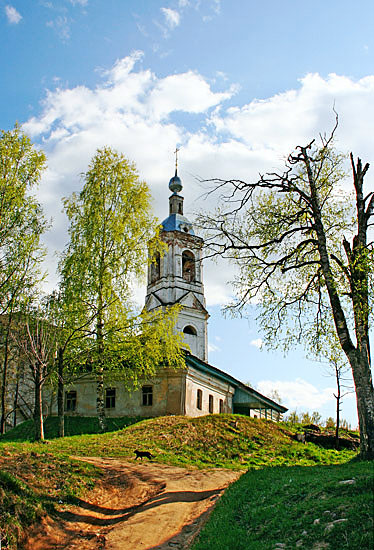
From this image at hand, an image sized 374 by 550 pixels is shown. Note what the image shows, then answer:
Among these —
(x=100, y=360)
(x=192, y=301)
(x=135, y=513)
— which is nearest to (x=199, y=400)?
(x=100, y=360)

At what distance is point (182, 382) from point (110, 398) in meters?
4.49

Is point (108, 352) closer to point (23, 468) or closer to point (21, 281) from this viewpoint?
point (21, 281)

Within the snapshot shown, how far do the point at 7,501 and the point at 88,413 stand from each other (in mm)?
18252

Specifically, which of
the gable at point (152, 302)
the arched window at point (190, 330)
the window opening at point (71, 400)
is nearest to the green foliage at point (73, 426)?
the window opening at point (71, 400)

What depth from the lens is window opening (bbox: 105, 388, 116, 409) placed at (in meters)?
26.9

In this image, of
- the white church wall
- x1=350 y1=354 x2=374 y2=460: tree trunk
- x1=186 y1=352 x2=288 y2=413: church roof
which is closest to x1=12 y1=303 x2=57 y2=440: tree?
the white church wall

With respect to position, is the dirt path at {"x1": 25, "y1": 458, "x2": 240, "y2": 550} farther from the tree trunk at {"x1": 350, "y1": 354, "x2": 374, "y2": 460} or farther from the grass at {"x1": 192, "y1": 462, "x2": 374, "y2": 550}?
the tree trunk at {"x1": 350, "y1": 354, "x2": 374, "y2": 460}

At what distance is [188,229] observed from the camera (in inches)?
1705

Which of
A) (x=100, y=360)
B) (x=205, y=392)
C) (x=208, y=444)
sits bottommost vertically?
(x=208, y=444)

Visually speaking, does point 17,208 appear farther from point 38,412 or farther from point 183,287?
point 183,287

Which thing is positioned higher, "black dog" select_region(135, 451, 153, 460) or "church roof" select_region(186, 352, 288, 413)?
"church roof" select_region(186, 352, 288, 413)

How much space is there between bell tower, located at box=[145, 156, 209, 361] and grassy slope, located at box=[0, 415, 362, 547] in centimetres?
1675

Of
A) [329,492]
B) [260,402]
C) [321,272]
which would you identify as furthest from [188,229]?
[329,492]

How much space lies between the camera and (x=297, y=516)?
720 cm
